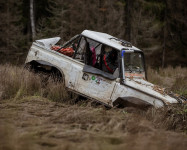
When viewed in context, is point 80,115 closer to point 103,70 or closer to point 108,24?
point 103,70

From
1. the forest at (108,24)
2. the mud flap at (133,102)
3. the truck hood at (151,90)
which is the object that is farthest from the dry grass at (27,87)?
the forest at (108,24)

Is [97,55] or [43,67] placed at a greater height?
[97,55]

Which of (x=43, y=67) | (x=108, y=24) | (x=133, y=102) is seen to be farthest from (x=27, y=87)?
(x=108, y=24)

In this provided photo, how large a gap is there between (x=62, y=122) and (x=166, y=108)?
7.44 feet

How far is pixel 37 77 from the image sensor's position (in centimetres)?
644

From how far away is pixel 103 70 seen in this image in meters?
6.14

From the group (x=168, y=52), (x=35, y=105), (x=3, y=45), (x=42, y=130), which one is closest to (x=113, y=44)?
(x=35, y=105)

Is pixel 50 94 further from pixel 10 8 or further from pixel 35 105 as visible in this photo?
pixel 10 8

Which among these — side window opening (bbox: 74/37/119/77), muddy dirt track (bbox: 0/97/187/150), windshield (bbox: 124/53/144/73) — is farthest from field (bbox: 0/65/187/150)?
windshield (bbox: 124/53/144/73)

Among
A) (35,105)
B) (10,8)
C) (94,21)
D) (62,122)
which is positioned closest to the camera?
(62,122)

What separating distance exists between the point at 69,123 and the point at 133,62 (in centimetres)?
315

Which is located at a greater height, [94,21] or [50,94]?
[94,21]

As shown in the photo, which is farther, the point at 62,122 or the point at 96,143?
the point at 62,122

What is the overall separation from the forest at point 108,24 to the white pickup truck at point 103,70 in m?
7.73
